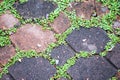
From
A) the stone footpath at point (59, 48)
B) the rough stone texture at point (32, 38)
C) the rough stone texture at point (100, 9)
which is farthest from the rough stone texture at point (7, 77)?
the rough stone texture at point (100, 9)

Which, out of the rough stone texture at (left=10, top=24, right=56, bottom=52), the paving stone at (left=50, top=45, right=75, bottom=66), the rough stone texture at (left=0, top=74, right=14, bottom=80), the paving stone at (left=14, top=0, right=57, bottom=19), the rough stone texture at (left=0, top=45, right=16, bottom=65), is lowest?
the rough stone texture at (left=0, top=74, right=14, bottom=80)

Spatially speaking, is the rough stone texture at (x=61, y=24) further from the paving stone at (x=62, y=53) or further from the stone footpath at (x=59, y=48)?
the paving stone at (x=62, y=53)

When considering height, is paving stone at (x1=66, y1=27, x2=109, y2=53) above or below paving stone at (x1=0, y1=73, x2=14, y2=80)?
above

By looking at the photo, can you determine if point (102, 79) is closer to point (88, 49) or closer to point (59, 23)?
point (88, 49)

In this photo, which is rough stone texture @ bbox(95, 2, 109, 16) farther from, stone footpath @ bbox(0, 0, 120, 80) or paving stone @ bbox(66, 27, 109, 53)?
paving stone @ bbox(66, 27, 109, 53)

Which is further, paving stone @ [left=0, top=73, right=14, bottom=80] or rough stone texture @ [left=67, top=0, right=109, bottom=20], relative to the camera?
rough stone texture @ [left=67, top=0, right=109, bottom=20]

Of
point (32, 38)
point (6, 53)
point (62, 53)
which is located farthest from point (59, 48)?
point (6, 53)

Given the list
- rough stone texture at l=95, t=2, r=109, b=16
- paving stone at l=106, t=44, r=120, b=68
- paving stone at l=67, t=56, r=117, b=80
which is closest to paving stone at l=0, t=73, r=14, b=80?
paving stone at l=67, t=56, r=117, b=80
